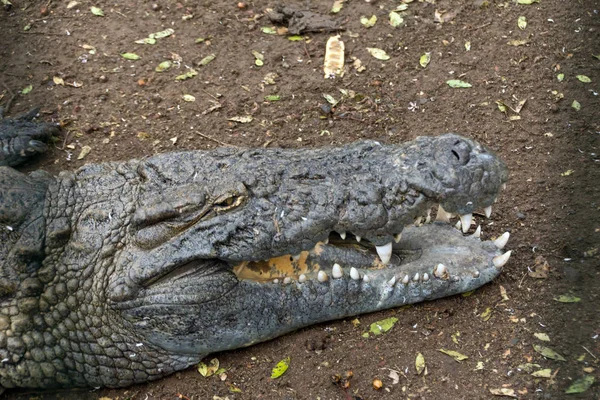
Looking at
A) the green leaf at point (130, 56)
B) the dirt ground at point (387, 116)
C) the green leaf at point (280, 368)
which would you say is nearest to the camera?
the dirt ground at point (387, 116)

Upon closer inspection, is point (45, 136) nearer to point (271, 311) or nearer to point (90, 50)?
point (90, 50)

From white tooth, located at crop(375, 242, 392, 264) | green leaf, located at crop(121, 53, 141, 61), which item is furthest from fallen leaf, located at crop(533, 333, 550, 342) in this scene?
green leaf, located at crop(121, 53, 141, 61)

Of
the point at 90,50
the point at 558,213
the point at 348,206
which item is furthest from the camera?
the point at 90,50

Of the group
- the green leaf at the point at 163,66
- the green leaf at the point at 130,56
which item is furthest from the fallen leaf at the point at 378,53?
the green leaf at the point at 130,56

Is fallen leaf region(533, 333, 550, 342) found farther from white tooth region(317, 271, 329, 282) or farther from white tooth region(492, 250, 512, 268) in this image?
white tooth region(317, 271, 329, 282)

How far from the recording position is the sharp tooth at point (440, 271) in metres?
3.38

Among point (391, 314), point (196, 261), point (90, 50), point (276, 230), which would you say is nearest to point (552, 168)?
point (391, 314)

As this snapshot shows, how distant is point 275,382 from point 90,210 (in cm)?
130

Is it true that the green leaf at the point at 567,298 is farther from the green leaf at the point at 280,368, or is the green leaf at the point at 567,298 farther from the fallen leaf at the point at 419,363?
the green leaf at the point at 280,368

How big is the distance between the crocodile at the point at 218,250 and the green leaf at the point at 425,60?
200 centimetres

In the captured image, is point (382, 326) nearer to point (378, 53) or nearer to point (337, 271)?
point (337, 271)

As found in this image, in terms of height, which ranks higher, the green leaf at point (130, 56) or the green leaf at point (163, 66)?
the green leaf at point (130, 56)

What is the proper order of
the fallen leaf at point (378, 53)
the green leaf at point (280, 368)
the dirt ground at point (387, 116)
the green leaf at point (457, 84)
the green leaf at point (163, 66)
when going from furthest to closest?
the green leaf at point (163, 66)
the fallen leaf at point (378, 53)
the green leaf at point (457, 84)
the green leaf at point (280, 368)
the dirt ground at point (387, 116)

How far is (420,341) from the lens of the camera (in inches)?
134
